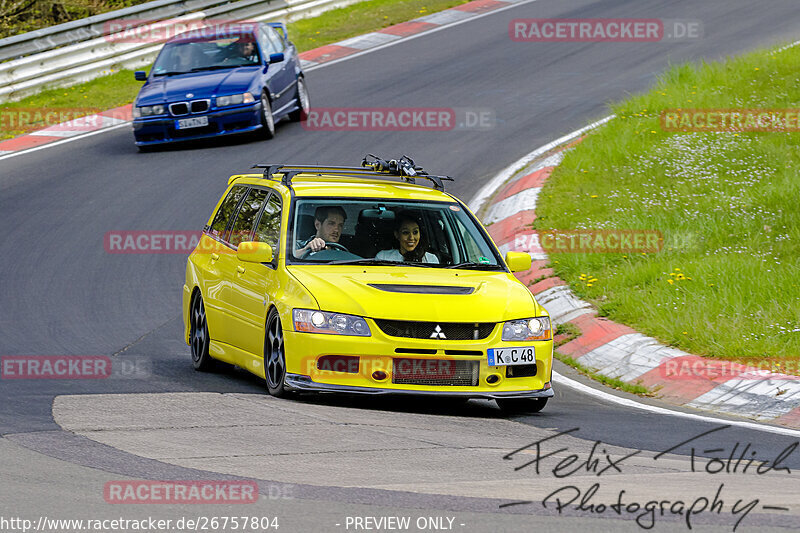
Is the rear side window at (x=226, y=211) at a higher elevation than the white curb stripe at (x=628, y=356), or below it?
higher

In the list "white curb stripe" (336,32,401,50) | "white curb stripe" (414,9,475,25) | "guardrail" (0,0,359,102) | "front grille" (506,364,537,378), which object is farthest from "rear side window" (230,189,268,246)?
"white curb stripe" (414,9,475,25)

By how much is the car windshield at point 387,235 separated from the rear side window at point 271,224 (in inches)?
6.5

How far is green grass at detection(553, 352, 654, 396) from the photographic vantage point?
31.1 feet

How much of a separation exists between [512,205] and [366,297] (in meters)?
7.14

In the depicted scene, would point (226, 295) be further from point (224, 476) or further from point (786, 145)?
point (786, 145)

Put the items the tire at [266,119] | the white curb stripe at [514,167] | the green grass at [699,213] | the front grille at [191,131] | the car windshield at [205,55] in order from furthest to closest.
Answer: the car windshield at [205,55] → the tire at [266,119] → the front grille at [191,131] → the white curb stripe at [514,167] → the green grass at [699,213]

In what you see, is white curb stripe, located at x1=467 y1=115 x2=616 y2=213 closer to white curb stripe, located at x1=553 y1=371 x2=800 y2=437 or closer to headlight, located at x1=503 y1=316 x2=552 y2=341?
white curb stripe, located at x1=553 y1=371 x2=800 y2=437

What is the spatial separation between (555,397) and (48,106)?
14764 mm

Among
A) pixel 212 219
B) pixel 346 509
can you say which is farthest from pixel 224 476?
pixel 212 219

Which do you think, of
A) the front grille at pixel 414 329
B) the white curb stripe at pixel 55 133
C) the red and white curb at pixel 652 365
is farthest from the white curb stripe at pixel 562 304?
the white curb stripe at pixel 55 133

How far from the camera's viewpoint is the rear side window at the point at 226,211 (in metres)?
10.2

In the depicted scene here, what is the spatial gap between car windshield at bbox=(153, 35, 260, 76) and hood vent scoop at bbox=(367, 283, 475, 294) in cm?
1140

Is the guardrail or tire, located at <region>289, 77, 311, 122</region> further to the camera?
the guardrail

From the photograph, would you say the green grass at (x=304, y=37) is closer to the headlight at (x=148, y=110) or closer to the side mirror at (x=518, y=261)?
the headlight at (x=148, y=110)
